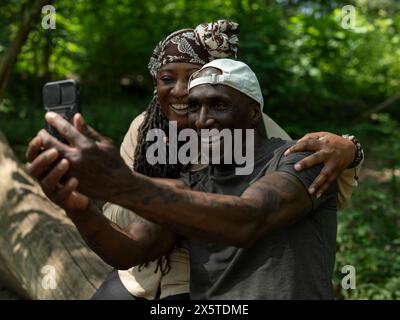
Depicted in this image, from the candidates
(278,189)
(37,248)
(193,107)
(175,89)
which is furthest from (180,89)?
(37,248)

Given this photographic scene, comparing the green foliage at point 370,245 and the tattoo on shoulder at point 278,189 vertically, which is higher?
the tattoo on shoulder at point 278,189

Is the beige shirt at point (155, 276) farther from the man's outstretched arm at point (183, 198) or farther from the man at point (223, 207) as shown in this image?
the man's outstretched arm at point (183, 198)

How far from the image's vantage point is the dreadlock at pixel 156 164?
3.03 m

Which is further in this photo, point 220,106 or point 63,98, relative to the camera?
point 220,106

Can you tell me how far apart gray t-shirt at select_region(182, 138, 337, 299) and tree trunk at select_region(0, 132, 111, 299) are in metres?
1.55

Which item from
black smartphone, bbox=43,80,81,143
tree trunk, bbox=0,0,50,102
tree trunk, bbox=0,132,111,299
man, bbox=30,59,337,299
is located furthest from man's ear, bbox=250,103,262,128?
tree trunk, bbox=0,0,50,102

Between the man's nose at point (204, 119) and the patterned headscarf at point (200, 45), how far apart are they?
2.08 feet

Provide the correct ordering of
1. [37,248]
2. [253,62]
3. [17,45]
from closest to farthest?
1. [37,248]
2. [17,45]
3. [253,62]

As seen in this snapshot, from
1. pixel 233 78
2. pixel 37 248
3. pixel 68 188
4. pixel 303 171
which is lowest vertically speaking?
pixel 37 248

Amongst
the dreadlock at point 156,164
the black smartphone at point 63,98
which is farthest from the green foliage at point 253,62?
the black smartphone at point 63,98

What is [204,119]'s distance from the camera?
7.98ft

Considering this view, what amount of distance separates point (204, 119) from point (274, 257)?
1.83 feet

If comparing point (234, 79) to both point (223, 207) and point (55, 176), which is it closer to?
point (223, 207)
